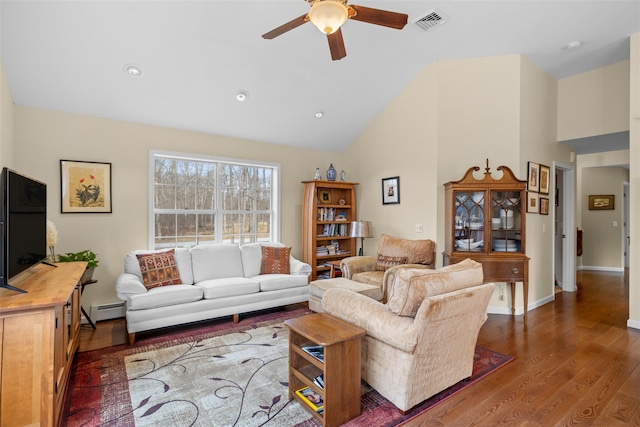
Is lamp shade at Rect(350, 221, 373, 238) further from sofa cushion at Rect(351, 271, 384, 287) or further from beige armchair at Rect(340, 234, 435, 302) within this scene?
sofa cushion at Rect(351, 271, 384, 287)

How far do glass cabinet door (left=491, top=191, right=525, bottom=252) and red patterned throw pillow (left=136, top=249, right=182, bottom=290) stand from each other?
12.7 feet

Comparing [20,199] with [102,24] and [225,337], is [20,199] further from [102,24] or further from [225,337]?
[225,337]

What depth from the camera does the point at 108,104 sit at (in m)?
3.79

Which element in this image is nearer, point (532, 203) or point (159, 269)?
point (159, 269)

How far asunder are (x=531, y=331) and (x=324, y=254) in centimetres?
291

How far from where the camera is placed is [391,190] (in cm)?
505

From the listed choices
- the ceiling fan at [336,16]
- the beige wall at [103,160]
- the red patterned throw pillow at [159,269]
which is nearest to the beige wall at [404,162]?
the ceiling fan at [336,16]

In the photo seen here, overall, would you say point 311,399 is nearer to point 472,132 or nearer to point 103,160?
point 103,160

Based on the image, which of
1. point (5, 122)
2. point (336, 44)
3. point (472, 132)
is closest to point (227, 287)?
point (5, 122)

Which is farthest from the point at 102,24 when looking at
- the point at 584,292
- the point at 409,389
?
the point at 584,292

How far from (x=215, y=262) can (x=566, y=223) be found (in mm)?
5474

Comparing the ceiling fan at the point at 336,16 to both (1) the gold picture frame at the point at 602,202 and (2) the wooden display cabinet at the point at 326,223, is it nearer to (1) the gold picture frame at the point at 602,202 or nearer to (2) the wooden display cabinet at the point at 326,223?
(2) the wooden display cabinet at the point at 326,223

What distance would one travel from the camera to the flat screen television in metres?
1.83

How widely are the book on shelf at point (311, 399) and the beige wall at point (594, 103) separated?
5013 millimetres
